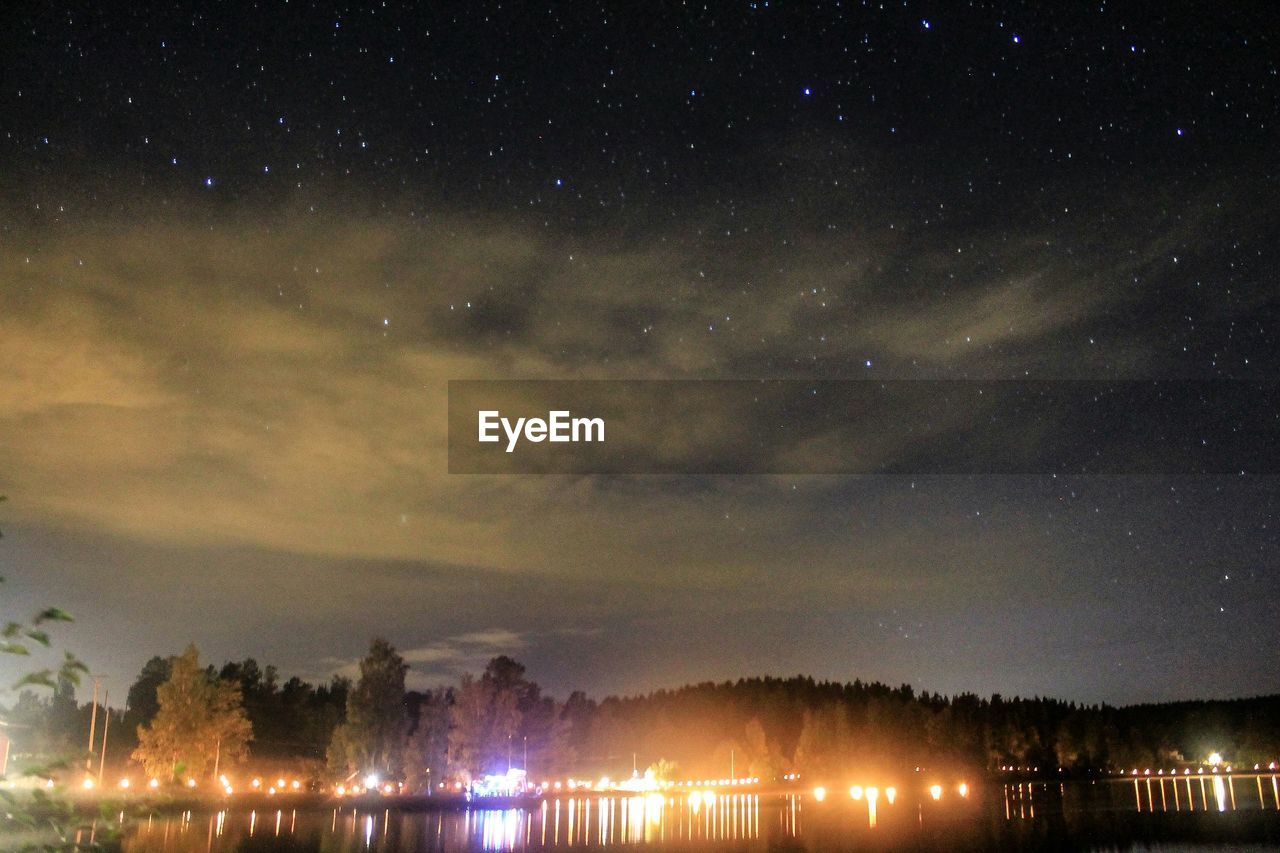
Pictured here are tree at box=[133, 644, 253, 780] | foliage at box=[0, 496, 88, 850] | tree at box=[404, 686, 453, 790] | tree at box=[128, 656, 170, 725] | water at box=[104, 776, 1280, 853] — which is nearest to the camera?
foliage at box=[0, 496, 88, 850]

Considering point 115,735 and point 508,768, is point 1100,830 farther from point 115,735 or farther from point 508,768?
point 115,735

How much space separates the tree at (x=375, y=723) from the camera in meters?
77.4

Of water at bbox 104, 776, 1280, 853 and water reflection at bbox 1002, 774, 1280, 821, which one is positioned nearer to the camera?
water at bbox 104, 776, 1280, 853

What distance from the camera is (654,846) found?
143 feet

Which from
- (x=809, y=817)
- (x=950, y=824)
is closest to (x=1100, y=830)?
(x=950, y=824)

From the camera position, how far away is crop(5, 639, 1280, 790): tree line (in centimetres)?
7506

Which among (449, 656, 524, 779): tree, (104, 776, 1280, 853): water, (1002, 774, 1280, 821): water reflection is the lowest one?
(1002, 774, 1280, 821): water reflection

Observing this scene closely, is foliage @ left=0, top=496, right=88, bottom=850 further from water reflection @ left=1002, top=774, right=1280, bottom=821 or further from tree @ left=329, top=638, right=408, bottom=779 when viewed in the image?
tree @ left=329, top=638, right=408, bottom=779

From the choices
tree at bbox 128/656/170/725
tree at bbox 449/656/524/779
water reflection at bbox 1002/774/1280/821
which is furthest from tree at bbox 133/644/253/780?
tree at bbox 128/656/170/725

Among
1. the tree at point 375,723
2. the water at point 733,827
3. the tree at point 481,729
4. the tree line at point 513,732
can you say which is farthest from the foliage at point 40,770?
the tree at point 481,729

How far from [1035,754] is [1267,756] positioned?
130 feet

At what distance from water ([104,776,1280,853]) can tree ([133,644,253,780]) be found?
758cm

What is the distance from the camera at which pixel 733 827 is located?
56125mm

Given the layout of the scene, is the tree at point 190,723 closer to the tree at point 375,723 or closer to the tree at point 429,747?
the tree at point 375,723
